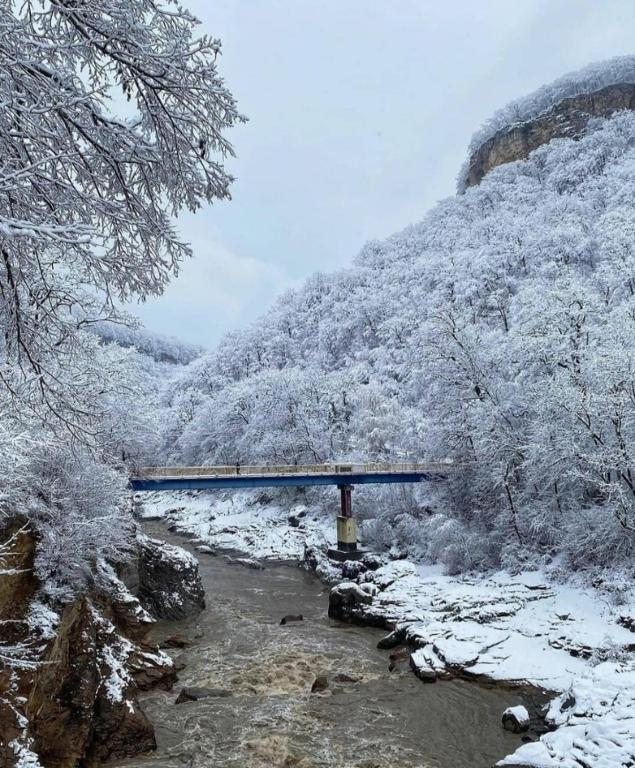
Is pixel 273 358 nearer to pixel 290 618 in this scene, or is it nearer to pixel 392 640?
pixel 290 618

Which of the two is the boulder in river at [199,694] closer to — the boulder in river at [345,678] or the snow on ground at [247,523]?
the boulder in river at [345,678]

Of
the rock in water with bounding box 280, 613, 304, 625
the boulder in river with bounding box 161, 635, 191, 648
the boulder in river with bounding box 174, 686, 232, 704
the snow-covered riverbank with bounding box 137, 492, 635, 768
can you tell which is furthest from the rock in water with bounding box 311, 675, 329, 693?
the rock in water with bounding box 280, 613, 304, 625

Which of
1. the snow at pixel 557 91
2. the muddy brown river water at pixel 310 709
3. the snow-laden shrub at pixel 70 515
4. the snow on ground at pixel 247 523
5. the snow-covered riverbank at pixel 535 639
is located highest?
the snow at pixel 557 91

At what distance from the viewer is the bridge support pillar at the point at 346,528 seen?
33344 millimetres

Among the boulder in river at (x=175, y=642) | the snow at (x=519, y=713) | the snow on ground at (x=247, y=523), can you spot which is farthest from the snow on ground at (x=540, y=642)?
the snow on ground at (x=247, y=523)

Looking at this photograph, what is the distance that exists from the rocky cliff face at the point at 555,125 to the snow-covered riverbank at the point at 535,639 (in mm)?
114113

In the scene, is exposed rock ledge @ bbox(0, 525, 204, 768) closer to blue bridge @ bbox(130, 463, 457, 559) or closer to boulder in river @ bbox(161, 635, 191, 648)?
boulder in river @ bbox(161, 635, 191, 648)

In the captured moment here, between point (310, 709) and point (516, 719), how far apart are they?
16.7ft

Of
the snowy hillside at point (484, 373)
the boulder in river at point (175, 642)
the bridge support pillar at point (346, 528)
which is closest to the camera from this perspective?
the boulder in river at point (175, 642)

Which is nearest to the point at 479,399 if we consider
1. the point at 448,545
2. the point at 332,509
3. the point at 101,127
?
the point at 448,545

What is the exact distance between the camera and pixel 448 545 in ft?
85.2

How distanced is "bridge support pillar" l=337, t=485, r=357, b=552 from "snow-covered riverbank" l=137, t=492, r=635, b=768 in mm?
5365

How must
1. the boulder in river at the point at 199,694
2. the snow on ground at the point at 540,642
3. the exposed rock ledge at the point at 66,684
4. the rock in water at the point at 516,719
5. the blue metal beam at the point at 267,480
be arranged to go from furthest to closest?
the blue metal beam at the point at 267,480, the boulder in river at the point at 199,694, the rock in water at the point at 516,719, the snow on ground at the point at 540,642, the exposed rock ledge at the point at 66,684

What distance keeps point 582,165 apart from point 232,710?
342 feet
